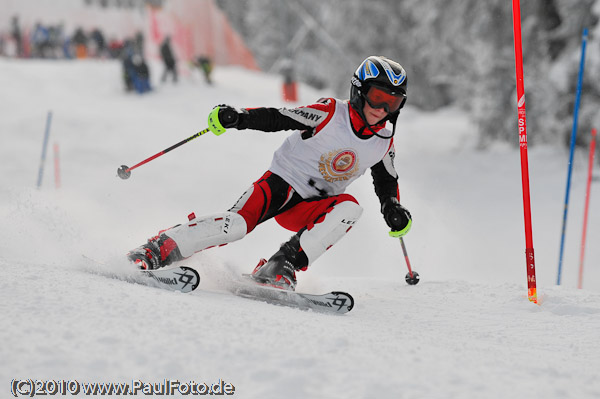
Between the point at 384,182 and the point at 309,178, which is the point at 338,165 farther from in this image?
the point at 384,182

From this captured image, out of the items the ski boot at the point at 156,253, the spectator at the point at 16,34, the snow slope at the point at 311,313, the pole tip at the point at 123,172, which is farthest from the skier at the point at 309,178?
the spectator at the point at 16,34

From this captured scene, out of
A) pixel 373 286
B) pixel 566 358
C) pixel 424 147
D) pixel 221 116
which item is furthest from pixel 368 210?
pixel 424 147

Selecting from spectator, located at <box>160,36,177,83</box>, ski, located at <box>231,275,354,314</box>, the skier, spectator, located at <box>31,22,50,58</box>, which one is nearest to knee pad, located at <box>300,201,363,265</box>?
the skier

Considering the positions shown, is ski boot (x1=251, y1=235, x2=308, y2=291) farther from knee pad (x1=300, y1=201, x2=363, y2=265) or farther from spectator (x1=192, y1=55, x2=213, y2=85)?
spectator (x1=192, y1=55, x2=213, y2=85)

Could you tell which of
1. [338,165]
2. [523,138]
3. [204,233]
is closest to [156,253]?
[204,233]

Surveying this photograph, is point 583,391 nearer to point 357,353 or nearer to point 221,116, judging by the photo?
point 357,353

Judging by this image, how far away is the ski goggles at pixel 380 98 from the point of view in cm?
375

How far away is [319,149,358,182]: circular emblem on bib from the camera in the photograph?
396 cm

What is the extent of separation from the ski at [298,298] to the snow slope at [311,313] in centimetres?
9

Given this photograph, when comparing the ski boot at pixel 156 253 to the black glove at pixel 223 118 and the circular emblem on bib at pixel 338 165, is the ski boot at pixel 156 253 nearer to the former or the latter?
the black glove at pixel 223 118

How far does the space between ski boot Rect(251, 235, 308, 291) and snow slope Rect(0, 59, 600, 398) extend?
24 cm

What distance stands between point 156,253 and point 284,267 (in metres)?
0.80

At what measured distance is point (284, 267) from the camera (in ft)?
12.2

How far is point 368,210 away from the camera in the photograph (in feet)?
28.9
